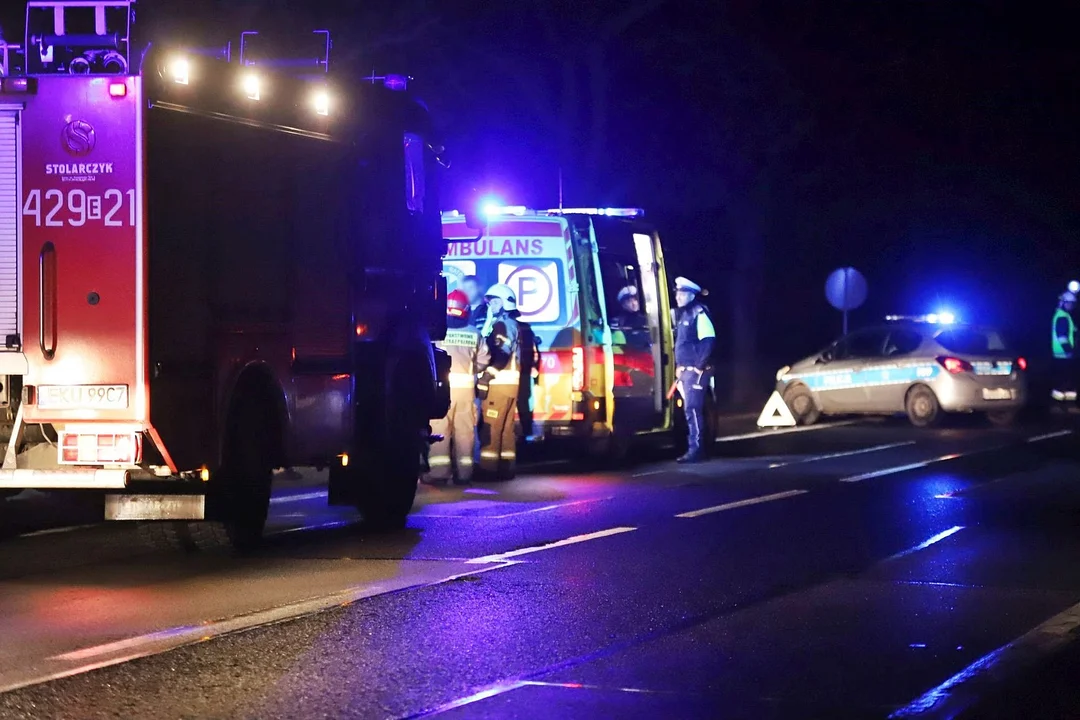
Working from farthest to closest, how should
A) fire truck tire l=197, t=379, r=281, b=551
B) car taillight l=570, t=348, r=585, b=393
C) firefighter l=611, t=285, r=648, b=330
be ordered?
firefighter l=611, t=285, r=648, b=330, car taillight l=570, t=348, r=585, b=393, fire truck tire l=197, t=379, r=281, b=551

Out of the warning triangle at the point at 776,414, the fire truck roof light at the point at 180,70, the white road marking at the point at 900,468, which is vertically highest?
the fire truck roof light at the point at 180,70

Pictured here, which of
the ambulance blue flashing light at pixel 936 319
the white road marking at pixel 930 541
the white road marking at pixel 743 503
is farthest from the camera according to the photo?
the ambulance blue flashing light at pixel 936 319

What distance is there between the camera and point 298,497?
45.3 ft

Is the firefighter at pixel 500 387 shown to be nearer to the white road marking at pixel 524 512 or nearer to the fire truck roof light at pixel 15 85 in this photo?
the white road marking at pixel 524 512

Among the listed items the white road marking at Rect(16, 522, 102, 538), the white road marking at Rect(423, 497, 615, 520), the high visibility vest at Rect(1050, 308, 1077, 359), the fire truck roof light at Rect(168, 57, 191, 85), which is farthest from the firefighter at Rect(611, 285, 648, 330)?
the high visibility vest at Rect(1050, 308, 1077, 359)

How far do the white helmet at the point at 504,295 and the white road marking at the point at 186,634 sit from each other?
578cm

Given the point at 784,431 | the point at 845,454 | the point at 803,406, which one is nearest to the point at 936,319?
the point at 803,406

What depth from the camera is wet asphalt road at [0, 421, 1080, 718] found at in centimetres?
621

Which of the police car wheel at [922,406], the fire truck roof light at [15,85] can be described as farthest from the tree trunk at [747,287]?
the fire truck roof light at [15,85]

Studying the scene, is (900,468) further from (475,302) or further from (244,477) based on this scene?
(244,477)

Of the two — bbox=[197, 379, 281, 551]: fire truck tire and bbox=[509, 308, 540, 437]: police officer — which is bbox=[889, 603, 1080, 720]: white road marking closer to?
bbox=[197, 379, 281, 551]: fire truck tire

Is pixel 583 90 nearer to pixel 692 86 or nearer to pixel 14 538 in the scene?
pixel 692 86

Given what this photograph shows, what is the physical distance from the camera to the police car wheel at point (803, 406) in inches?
936

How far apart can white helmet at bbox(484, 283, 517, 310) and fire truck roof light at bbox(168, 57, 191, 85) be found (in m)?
5.70
